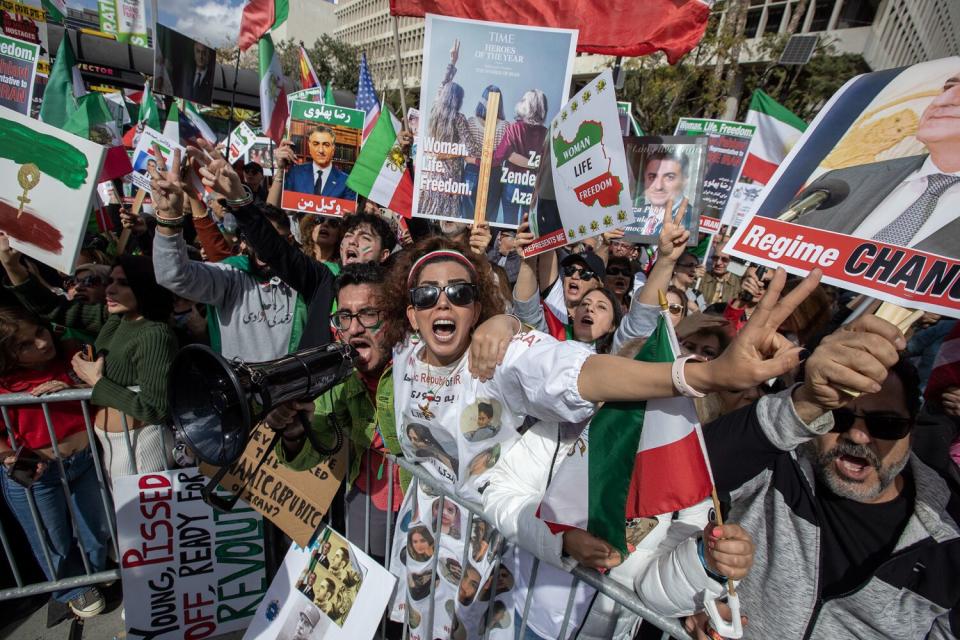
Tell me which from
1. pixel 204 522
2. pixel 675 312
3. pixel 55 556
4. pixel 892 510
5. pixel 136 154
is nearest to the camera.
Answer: pixel 892 510

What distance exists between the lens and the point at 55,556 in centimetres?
274

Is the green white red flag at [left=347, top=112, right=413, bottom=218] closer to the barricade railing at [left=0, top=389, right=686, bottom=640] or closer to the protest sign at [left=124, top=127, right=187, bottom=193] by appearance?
the barricade railing at [left=0, top=389, right=686, bottom=640]

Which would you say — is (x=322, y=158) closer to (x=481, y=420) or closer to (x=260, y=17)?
(x=260, y=17)

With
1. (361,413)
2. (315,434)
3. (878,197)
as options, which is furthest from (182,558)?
(878,197)

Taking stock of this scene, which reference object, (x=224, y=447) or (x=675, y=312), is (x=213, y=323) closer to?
(x=224, y=447)

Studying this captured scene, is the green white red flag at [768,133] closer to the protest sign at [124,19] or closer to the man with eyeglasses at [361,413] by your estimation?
the man with eyeglasses at [361,413]

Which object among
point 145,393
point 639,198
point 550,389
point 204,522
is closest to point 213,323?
point 145,393

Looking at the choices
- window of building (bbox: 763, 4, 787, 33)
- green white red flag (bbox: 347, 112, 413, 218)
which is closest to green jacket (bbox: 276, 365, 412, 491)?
green white red flag (bbox: 347, 112, 413, 218)

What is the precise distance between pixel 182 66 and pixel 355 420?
6.51 meters

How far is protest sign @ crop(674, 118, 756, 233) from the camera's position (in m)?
4.87

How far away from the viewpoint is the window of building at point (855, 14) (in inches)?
1022

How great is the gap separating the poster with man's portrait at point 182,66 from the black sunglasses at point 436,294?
241 inches

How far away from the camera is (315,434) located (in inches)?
80.3

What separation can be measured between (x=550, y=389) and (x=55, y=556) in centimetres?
324
